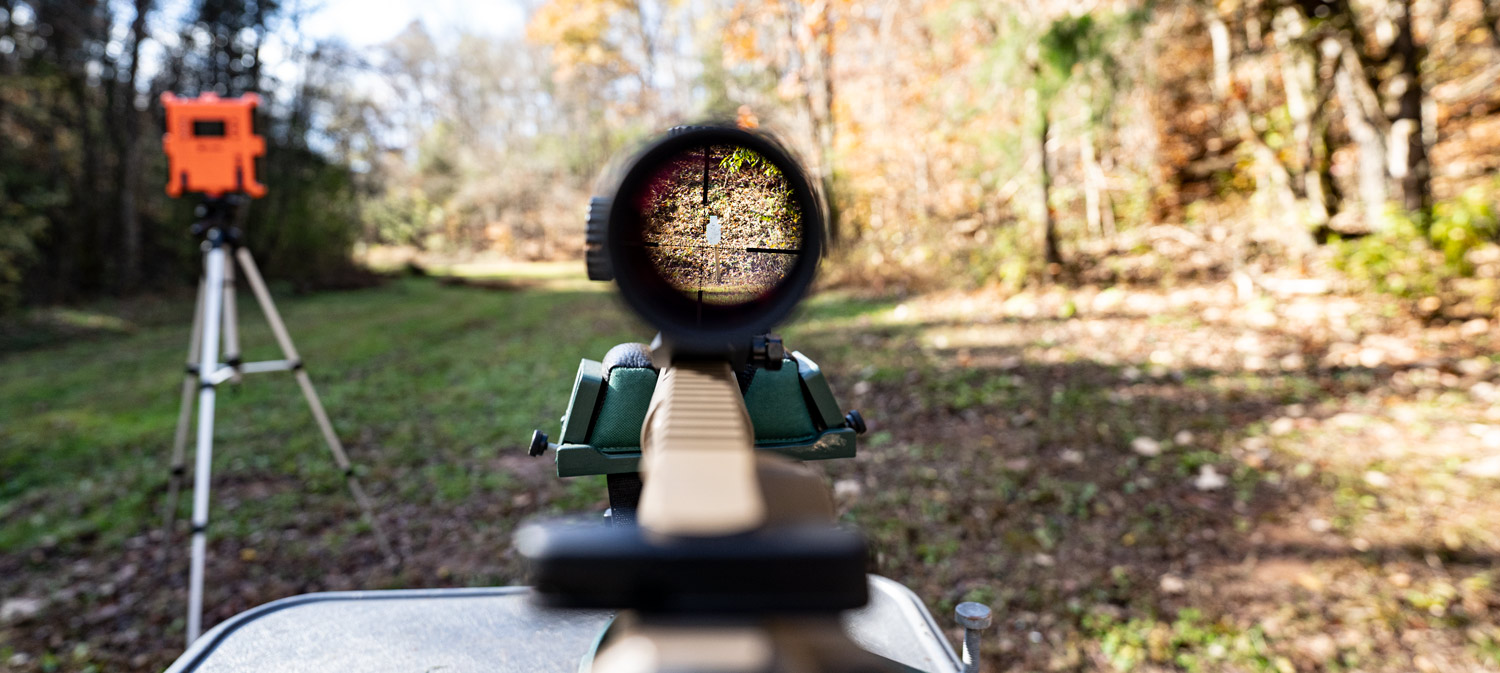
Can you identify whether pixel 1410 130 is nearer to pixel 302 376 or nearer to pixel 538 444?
pixel 538 444

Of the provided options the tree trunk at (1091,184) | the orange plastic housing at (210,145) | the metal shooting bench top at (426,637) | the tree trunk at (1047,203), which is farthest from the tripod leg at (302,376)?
the tree trunk at (1091,184)

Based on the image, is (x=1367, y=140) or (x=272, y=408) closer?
(x=272, y=408)

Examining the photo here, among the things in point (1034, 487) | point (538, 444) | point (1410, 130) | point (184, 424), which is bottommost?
point (1034, 487)

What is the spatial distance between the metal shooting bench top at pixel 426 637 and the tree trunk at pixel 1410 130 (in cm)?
721

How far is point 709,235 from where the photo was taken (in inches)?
34.1

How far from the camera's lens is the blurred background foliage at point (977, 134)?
6.67 m

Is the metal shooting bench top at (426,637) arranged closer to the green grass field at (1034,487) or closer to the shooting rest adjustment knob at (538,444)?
the shooting rest adjustment knob at (538,444)

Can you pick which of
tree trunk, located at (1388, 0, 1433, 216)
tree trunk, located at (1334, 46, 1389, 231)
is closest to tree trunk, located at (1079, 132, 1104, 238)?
tree trunk, located at (1334, 46, 1389, 231)

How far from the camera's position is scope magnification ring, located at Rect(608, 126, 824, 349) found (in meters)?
0.80

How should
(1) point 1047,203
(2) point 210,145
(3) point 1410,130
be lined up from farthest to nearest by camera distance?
(1) point 1047,203 < (3) point 1410,130 < (2) point 210,145

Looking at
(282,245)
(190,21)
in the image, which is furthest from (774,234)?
(282,245)

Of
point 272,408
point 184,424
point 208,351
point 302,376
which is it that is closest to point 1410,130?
point 302,376

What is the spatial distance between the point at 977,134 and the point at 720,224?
28.1 feet

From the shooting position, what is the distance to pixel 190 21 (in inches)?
529
